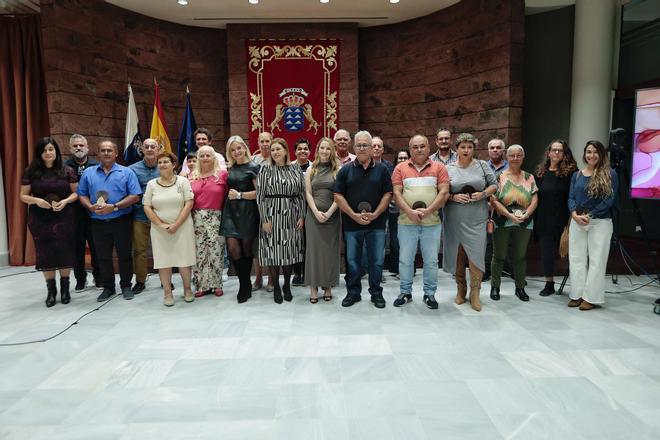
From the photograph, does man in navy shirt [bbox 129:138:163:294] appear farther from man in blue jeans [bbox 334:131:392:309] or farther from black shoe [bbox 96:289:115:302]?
man in blue jeans [bbox 334:131:392:309]

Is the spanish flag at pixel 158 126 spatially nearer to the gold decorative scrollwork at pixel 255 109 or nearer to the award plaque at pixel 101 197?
the gold decorative scrollwork at pixel 255 109

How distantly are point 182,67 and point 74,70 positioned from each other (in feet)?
5.96

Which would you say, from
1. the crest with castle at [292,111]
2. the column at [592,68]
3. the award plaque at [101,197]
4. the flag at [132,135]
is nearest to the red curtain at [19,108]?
the flag at [132,135]

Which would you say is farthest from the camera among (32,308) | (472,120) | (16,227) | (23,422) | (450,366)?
(472,120)

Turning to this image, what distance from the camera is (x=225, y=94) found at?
7.52 metres

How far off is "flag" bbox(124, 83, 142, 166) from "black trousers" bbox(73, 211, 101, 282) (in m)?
2.21

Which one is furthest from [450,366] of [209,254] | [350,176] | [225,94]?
[225,94]

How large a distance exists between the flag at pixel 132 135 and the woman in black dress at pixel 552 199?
551 cm

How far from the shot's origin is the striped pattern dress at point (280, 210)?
367cm

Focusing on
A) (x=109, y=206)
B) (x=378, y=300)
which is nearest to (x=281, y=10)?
(x=109, y=206)

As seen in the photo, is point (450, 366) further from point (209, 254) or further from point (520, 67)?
point (520, 67)

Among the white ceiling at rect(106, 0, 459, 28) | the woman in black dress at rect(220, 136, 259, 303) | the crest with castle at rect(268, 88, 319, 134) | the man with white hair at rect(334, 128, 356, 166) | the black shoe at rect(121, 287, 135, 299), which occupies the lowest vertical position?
the black shoe at rect(121, 287, 135, 299)

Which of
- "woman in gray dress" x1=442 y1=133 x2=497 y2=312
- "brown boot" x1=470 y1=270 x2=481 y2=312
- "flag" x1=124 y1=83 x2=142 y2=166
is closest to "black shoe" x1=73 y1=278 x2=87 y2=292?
"flag" x1=124 y1=83 x2=142 y2=166

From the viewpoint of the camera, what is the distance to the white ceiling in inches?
250
